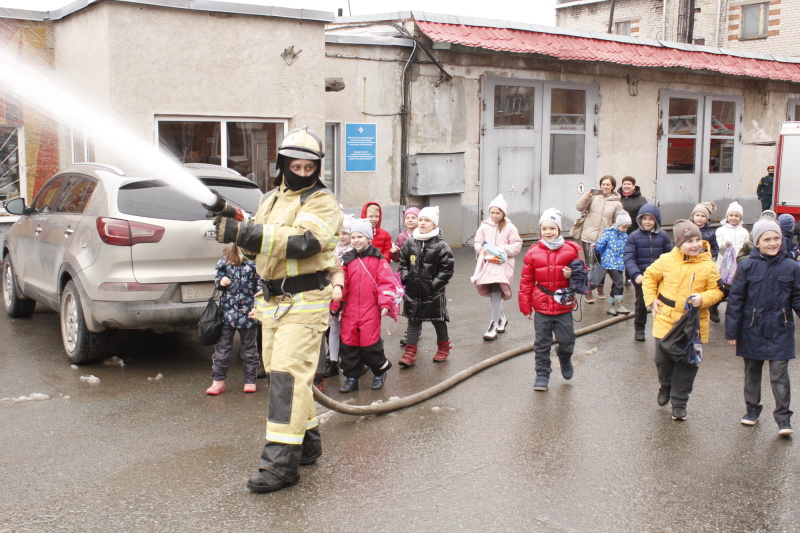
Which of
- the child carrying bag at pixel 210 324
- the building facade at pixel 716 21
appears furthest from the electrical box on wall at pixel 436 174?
the building facade at pixel 716 21

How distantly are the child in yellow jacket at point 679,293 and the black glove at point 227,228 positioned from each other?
3.34 m

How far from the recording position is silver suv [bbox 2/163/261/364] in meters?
6.67

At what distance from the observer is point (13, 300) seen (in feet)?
29.7

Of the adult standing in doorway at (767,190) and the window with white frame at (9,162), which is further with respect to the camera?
the adult standing in doorway at (767,190)

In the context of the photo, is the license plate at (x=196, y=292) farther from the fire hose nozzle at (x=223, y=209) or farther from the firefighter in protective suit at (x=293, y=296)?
the fire hose nozzle at (x=223, y=209)

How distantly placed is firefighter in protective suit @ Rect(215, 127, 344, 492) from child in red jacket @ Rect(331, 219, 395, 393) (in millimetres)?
1650

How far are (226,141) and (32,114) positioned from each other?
10.6ft

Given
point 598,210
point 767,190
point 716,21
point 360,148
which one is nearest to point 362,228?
point 598,210

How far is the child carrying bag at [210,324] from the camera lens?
6.39 metres

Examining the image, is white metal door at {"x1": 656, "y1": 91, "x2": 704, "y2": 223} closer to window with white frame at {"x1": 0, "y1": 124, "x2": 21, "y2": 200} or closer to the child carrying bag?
window with white frame at {"x1": 0, "y1": 124, "x2": 21, "y2": 200}

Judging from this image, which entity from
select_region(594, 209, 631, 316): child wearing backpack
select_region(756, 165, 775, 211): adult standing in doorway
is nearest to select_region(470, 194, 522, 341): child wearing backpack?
select_region(594, 209, 631, 316): child wearing backpack

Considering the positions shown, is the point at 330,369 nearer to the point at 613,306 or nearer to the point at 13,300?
the point at 13,300

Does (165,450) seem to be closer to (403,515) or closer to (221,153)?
(403,515)

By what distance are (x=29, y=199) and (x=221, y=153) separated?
3.21 metres
